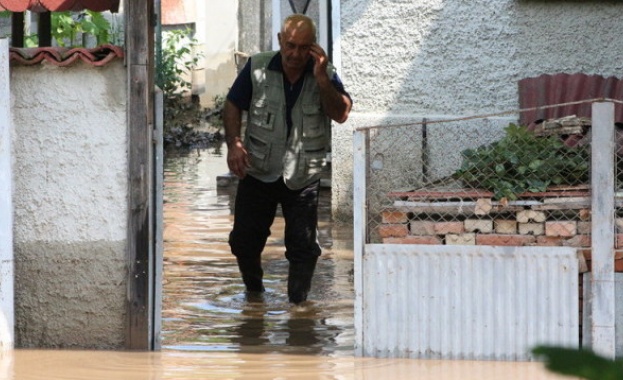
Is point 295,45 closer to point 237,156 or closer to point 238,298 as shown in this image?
point 237,156

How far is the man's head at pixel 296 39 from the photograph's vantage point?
6.18 metres

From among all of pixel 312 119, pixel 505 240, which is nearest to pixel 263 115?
pixel 312 119

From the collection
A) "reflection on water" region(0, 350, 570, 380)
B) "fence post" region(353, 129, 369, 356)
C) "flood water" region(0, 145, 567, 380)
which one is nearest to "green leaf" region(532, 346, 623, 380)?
"flood water" region(0, 145, 567, 380)

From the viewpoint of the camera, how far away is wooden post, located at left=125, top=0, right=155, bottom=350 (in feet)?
17.8

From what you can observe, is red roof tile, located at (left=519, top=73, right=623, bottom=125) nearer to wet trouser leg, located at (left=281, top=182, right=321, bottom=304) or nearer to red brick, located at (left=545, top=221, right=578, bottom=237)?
wet trouser leg, located at (left=281, top=182, right=321, bottom=304)

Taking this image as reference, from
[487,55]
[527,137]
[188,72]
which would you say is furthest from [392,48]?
[188,72]

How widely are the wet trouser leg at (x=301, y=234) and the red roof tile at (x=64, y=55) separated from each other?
1.61 metres

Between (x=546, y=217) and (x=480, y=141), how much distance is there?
189 inches

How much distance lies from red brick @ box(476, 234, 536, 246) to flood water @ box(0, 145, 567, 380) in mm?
583

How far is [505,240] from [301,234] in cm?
174

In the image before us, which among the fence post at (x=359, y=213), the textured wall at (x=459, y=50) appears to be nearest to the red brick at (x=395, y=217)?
the fence post at (x=359, y=213)

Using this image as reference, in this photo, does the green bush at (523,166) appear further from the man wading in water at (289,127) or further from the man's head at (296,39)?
the man's head at (296,39)

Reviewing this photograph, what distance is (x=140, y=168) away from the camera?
5527 mm

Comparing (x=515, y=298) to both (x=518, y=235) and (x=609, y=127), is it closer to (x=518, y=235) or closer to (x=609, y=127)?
(x=518, y=235)
